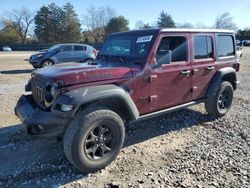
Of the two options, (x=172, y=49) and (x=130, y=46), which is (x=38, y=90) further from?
(x=172, y=49)

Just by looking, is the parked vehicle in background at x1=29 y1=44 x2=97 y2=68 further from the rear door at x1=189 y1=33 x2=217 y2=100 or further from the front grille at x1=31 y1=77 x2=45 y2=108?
the front grille at x1=31 y1=77 x2=45 y2=108

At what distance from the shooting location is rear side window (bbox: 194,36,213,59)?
203 inches

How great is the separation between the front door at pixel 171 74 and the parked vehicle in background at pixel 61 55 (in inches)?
429

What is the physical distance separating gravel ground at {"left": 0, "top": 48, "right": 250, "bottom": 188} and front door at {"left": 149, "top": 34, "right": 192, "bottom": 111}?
2.31 ft

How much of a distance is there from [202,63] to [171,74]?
0.98 metres

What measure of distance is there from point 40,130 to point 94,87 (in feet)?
2.96

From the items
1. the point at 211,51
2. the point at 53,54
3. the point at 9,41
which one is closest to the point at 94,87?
the point at 211,51

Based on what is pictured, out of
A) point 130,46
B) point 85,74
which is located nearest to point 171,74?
point 130,46

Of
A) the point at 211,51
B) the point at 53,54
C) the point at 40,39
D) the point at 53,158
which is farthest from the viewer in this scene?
the point at 40,39

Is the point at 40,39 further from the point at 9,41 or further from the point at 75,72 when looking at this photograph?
the point at 75,72

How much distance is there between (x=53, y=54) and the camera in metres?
15.5

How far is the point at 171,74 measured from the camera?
4668 mm

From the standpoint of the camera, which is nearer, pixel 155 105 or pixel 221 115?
pixel 155 105

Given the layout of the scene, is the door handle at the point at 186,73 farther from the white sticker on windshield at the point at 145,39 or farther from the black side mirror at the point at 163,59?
the white sticker on windshield at the point at 145,39
